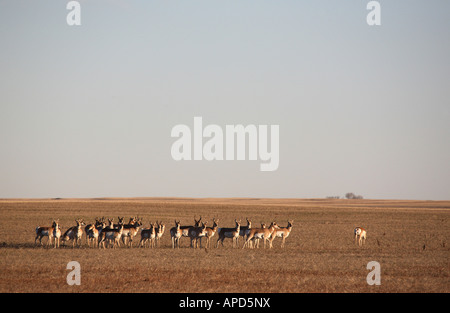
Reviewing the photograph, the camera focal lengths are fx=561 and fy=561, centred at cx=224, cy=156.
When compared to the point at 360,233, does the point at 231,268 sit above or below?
below

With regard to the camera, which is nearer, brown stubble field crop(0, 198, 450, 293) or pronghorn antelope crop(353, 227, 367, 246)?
brown stubble field crop(0, 198, 450, 293)

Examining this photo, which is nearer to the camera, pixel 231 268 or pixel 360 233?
pixel 231 268

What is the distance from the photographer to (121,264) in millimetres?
23266

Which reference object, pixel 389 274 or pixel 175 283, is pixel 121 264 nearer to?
pixel 175 283

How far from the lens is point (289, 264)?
23812 millimetres

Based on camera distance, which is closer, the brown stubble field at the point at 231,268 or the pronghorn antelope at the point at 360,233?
the brown stubble field at the point at 231,268
